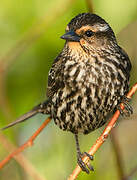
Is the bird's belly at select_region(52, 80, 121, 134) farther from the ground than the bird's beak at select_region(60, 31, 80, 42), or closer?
closer

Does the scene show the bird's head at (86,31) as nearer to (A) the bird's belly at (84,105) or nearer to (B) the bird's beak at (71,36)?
(B) the bird's beak at (71,36)

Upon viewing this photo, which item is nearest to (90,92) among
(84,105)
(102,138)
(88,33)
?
(84,105)

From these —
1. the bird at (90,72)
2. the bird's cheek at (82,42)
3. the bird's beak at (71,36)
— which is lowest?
the bird at (90,72)

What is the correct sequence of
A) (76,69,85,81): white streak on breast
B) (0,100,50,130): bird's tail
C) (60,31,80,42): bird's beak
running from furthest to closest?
(0,100,50,130): bird's tail
(76,69,85,81): white streak on breast
(60,31,80,42): bird's beak

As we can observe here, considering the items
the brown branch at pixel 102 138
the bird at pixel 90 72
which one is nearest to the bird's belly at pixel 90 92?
the bird at pixel 90 72

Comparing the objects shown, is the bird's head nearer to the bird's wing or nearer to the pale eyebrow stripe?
the pale eyebrow stripe

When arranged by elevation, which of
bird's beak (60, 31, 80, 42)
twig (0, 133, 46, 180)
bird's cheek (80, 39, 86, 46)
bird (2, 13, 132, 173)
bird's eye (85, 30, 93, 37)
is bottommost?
twig (0, 133, 46, 180)

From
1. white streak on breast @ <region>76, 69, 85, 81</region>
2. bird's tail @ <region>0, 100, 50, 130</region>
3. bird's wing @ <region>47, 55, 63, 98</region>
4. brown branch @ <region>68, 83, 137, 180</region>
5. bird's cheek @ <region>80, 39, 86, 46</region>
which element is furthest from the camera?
bird's tail @ <region>0, 100, 50, 130</region>

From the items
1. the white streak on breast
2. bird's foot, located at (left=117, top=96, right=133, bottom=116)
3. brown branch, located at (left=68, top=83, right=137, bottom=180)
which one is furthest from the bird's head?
brown branch, located at (left=68, top=83, right=137, bottom=180)

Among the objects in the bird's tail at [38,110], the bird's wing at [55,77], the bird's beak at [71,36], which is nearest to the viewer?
the bird's beak at [71,36]
